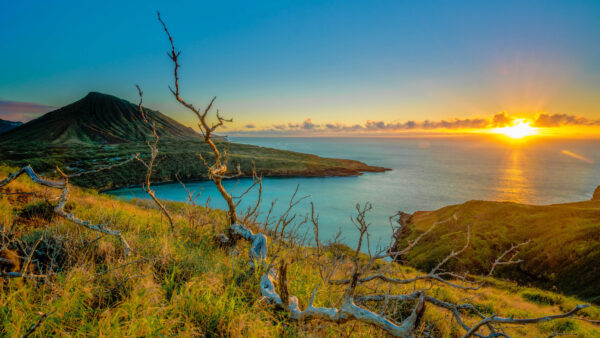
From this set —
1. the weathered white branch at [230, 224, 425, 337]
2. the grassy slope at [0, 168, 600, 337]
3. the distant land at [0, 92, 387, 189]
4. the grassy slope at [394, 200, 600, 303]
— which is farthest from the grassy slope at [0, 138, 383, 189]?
the weathered white branch at [230, 224, 425, 337]

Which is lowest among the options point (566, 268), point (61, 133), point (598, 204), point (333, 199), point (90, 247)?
point (333, 199)

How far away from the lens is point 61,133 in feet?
420

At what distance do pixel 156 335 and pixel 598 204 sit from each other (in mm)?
35543

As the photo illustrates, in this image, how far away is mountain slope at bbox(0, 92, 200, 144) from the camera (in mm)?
123875

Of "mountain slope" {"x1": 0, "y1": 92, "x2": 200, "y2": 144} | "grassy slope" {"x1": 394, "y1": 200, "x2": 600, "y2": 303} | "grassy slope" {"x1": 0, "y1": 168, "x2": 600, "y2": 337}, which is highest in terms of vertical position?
"mountain slope" {"x1": 0, "y1": 92, "x2": 200, "y2": 144}

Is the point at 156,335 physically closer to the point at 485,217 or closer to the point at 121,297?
the point at 121,297

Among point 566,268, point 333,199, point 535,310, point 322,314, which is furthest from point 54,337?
point 333,199

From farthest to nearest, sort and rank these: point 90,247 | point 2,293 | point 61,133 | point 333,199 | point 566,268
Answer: point 61,133 → point 333,199 → point 566,268 → point 90,247 → point 2,293

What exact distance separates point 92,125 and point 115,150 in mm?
79304

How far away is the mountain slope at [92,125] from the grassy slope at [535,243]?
118451 mm

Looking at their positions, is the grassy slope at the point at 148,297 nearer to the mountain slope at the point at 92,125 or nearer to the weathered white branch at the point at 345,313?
the weathered white branch at the point at 345,313

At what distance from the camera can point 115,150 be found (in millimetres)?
85188

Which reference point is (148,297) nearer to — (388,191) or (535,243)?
(535,243)

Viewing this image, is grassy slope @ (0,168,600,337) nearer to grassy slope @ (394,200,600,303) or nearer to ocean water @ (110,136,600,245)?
grassy slope @ (394,200,600,303)
